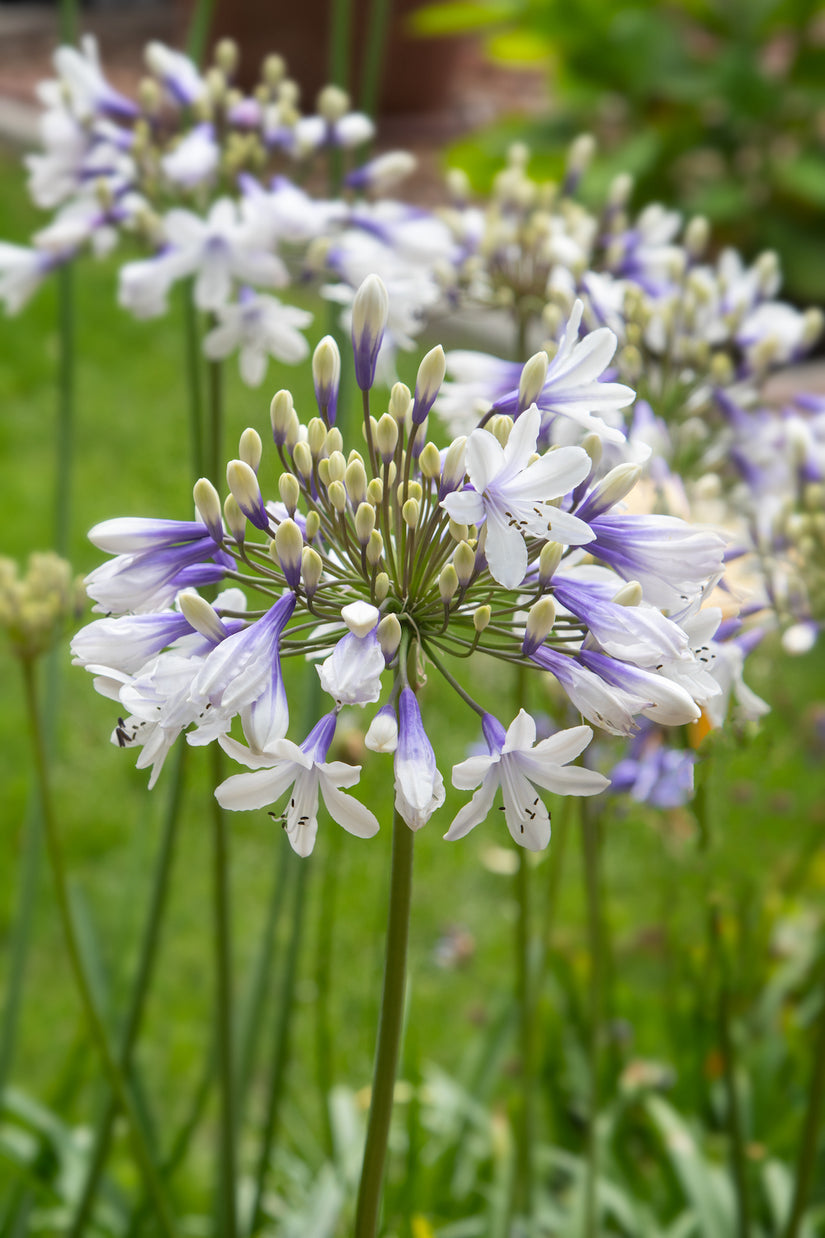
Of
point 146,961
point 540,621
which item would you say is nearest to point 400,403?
point 540,621

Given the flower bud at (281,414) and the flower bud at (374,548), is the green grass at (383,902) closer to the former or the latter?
the flower bud at (281,414)

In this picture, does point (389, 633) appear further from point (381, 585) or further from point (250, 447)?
point (250, 447)

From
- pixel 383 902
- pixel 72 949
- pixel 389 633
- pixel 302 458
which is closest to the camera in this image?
pixel 389 633

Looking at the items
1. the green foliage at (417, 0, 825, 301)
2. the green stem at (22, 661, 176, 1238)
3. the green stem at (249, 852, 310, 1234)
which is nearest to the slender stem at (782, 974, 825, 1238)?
the green stem at (249, 852, 310, 1234)

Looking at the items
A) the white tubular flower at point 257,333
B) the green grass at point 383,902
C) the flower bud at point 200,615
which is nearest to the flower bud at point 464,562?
the flower bud at point 200,615

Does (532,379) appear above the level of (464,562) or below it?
above

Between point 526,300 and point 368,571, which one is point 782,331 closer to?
point 526,300
